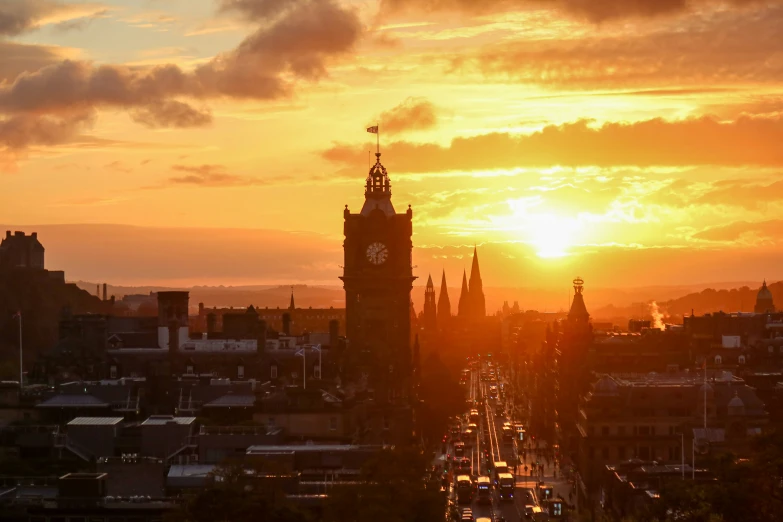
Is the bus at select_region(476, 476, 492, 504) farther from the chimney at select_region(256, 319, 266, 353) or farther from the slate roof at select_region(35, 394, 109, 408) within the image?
the slate roof at select_region(35, 394, 109, 408)

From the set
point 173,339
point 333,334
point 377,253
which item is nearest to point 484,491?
point 173,339

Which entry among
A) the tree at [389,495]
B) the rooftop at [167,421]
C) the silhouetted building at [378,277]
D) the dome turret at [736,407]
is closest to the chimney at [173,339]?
the silhouetted building at [378,277]

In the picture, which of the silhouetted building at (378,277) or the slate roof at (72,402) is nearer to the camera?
the slate roof at (72,402)

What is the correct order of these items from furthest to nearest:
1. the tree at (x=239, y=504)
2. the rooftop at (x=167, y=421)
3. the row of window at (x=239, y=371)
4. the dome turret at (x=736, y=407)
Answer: the row of window at (x=239, y=371) → the dome turret at (x=736, y=407) → the rooftop at (x=167, y=421) → the tree at (x=239, y=504)

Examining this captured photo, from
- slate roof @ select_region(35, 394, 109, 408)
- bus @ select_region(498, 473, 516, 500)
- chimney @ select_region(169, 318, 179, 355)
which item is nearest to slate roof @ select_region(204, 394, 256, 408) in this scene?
slate roof @ select_region(35, 394, 109, 408)

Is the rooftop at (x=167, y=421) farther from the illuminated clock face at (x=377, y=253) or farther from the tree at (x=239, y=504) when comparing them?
the illuminated clock face at (x=377, y=253)

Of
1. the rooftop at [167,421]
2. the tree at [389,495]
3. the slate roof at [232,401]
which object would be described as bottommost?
the tree at [389,495]

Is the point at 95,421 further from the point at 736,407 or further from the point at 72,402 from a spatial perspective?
the point at 736,407
